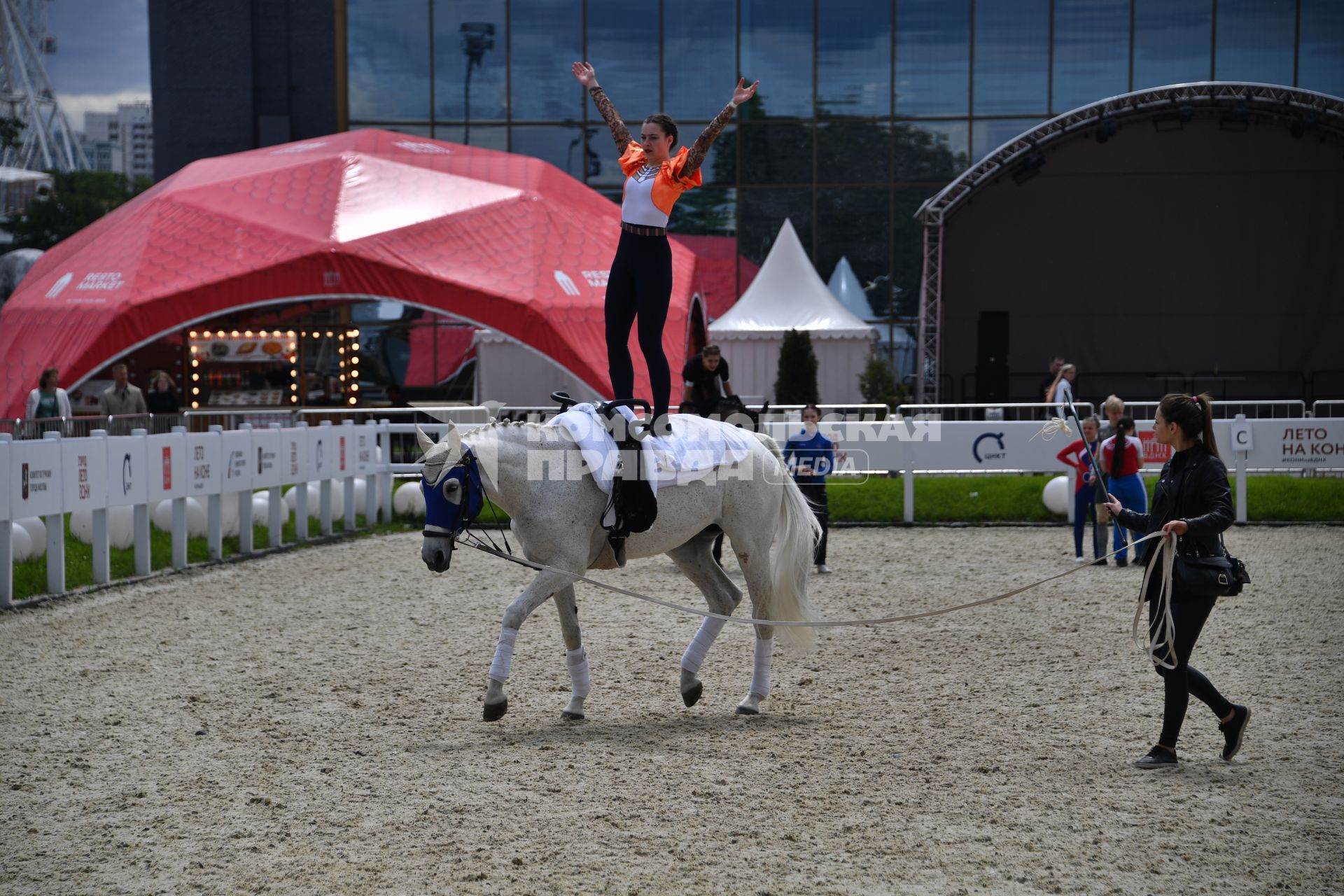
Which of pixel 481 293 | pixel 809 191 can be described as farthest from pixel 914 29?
pixel 481 293

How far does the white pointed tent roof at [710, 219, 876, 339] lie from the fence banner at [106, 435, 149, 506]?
58.7ft

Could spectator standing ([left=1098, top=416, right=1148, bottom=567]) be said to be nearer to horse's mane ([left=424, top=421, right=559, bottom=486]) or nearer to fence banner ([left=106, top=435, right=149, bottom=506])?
horse's mane ([left=424, top=421, right=559, bottom=486])

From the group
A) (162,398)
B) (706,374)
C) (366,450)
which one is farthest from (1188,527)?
(162,398)

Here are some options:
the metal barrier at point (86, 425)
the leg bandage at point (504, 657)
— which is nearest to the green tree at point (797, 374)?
the metal barrier at point (86, 425)

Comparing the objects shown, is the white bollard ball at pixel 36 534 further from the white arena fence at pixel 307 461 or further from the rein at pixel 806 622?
the rein at pixel 806 622

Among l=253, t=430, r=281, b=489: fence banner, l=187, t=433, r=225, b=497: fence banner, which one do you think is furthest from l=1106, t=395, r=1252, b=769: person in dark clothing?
l=253, t=430, r=281, b=489: fence banner

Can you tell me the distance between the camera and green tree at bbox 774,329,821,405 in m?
27.4

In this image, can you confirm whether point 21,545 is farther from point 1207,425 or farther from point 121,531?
point 1207,425

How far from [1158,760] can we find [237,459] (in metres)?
11.1

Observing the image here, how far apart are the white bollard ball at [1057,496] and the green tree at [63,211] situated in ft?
169

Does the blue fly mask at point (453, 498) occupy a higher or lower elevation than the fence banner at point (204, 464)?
higher

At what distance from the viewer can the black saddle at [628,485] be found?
24.2ft

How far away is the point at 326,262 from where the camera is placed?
24.5 metres

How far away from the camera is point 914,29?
115 ft
